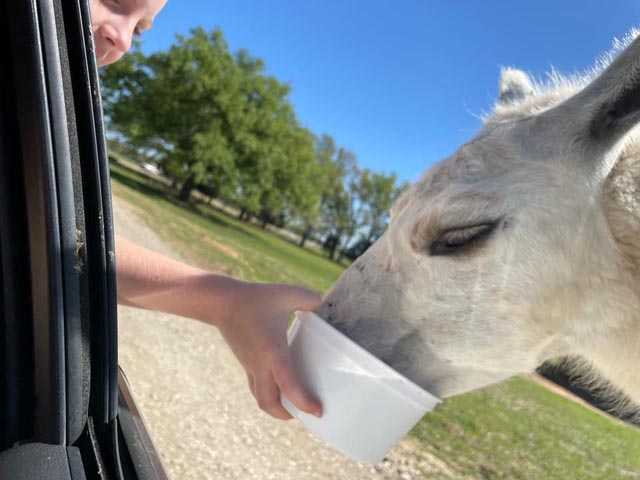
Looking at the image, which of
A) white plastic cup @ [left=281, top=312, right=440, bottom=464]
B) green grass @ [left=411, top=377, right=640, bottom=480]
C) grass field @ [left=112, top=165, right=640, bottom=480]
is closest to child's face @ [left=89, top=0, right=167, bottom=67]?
white plastic cup @ [left=281, top=312, right=440, bottom=464]

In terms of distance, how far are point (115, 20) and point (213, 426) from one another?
349 centimetres

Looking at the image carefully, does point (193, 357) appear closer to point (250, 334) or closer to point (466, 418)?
point (466, 418)

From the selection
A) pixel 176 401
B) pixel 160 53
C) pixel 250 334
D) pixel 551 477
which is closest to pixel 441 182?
pixel 250 334

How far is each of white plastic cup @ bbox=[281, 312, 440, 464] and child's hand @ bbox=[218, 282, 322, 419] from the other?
0.06m

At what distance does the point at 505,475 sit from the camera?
16.5 ft

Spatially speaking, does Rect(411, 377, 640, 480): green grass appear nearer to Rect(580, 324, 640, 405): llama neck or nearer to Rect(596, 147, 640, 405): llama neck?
Rect(580, 324, 640, 405): llama neck

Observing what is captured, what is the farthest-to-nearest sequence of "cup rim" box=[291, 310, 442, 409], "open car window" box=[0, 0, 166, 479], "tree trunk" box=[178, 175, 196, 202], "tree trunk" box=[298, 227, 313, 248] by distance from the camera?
"tree trunk" box=[298, 227, 313, 248] → "tree trunk" box=[178, 175, 196, 202] → "cup rim" box=[291, 310, 442, 409] → "open car window" box=[0, 0, 166, 479]

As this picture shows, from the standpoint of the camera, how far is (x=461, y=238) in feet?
5.32

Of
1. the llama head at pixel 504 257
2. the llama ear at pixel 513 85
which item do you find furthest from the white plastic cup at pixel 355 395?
the llama ear at pixel 513 85

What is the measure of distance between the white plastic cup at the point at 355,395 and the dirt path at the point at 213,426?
167 cm

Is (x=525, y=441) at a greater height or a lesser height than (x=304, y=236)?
lesser

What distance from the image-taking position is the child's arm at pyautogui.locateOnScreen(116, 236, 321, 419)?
1.52 meters

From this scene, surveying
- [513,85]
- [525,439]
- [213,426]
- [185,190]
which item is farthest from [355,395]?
[185,190]

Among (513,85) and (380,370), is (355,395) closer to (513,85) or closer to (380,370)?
(380,370)
